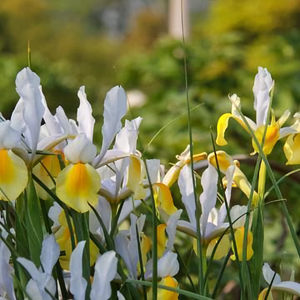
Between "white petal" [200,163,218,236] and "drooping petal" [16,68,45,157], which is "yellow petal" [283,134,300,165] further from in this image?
"drooping petal" [16,68,45,157]

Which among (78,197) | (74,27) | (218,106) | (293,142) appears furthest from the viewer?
(74,27)

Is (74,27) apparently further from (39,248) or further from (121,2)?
(39,248)

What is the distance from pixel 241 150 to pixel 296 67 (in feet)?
3.84

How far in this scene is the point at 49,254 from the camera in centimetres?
70

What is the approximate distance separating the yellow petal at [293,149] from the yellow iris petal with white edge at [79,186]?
0.75 ft

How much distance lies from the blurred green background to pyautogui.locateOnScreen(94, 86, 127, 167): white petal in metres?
0.09

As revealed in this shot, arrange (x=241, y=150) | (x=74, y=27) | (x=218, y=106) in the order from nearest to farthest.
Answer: (x=241, y=150), (x=218, y=106), (x=74, y=27)

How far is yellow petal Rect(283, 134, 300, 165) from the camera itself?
846 millimetres

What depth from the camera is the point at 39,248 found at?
72cm

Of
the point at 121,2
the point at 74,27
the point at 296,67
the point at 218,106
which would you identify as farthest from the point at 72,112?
the point at 121,2

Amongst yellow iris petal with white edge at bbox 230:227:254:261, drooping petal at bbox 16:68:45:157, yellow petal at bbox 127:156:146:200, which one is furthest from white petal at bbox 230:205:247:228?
drooping petal at bbox 16:68:45:157

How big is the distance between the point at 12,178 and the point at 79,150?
0.07 metres

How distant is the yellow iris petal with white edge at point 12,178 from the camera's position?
27.6 inches

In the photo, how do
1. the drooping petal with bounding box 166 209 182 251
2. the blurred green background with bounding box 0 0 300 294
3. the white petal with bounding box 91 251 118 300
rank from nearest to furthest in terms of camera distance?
the white petal with bounding box 91 251 118 300
the drooping petal with bounding box 166 209 182 251
the blurred green background with bounding box 0 0 300 294
